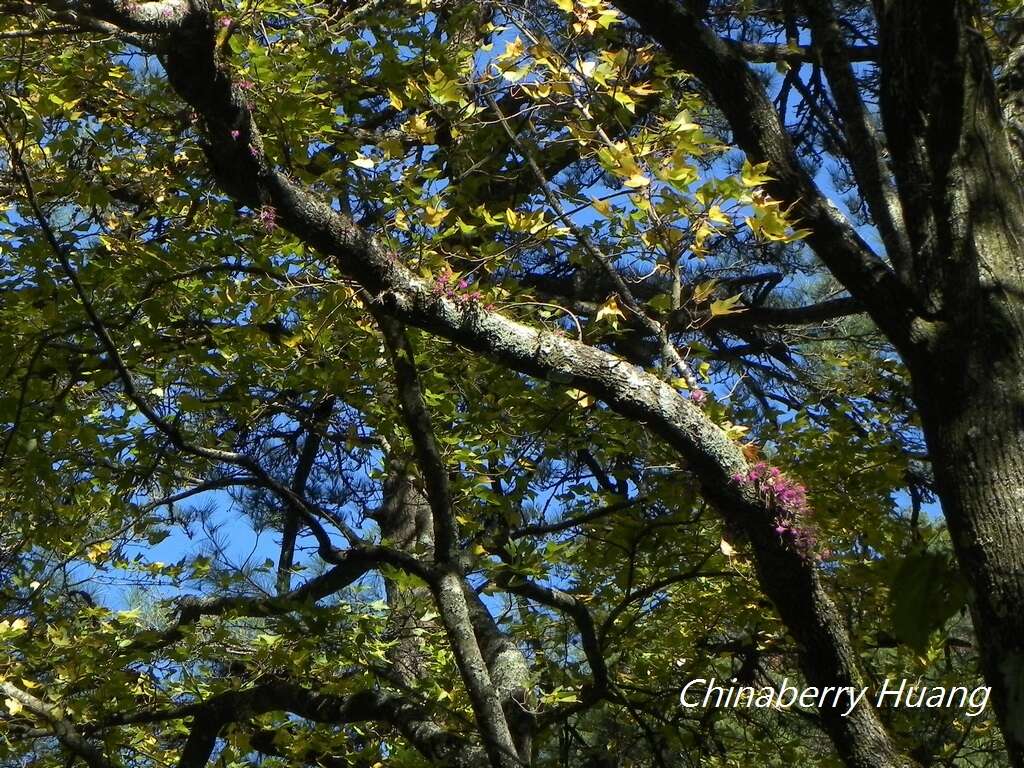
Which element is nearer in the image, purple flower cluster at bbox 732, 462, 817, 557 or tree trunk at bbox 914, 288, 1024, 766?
tree trunk at bbox 914, 288, 1024, 766

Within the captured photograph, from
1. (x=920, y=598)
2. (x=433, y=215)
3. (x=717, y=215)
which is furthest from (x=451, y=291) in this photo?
(x=920, y=598)

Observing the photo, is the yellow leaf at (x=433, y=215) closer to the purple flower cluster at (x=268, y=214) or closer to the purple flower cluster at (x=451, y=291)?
the purple flower cluster at (x=451, y=291)

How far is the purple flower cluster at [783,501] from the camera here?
2.68m

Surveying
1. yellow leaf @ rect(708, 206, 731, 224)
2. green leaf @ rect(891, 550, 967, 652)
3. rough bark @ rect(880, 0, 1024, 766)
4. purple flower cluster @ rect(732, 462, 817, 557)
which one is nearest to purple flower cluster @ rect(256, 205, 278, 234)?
yellow leaf @ rect(708, 206, 731, 224)

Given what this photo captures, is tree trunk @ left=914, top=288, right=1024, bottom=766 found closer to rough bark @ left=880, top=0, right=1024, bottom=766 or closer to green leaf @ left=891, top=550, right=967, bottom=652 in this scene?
rough bark @ left=880, top=0, right=1024, bottom=766

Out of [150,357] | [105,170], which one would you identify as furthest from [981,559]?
[105,170]

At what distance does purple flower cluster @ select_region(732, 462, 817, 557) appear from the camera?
2.68 m

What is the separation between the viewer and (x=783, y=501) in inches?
106

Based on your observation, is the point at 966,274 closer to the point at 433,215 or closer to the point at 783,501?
the point at 783,501

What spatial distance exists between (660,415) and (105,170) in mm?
2583

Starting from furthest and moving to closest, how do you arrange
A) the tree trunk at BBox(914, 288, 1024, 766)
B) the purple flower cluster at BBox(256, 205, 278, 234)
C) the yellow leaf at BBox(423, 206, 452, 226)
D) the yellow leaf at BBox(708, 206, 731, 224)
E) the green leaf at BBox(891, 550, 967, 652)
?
the yellow leaf at BBox(423, 206, 452, 226) → the purple flower cluster at BBox(256, 205, 278, 234) → the yellow leaf at BBox(708, 206, 731, 224) → the tree trunk at BBox(914, 288, 1024, 766) → the green leaf at BBox(891, 550, 967, 652)

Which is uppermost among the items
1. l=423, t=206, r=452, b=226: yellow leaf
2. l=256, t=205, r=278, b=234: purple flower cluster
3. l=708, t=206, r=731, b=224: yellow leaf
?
l=423, t=206, r=452, b=226: yellow leaf

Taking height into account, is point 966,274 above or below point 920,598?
above

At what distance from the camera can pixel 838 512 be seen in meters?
4.11
